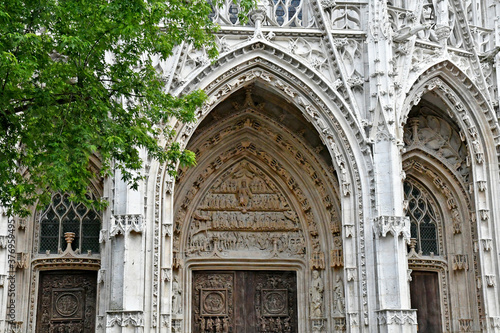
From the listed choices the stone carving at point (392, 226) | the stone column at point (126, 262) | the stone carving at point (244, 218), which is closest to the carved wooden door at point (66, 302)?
the stone column at point (126, 262)

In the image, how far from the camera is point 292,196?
1759 centimetres

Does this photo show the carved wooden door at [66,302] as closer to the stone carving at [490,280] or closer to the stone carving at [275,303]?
the stone carving at [275,303]

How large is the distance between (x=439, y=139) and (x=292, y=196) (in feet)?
13.9

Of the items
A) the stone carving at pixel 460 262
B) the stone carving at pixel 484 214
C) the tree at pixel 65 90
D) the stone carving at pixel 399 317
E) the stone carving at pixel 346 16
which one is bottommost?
the stone carving at pixel 399 317

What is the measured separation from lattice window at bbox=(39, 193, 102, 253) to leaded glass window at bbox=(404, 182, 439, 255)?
810 cm

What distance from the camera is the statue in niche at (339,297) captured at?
51.8 ft

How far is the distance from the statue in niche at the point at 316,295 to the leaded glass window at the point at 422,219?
298 cm

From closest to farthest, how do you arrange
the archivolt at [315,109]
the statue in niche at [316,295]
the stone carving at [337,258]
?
the archivolt at [315,109] < the stone carving at [337,258] < the statue in niche at [316,295]

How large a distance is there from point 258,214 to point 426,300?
4.84 metres

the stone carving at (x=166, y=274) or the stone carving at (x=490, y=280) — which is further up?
the stone carving at (x=166, y=274)

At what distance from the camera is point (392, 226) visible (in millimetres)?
14367

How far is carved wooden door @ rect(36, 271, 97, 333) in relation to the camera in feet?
51.4

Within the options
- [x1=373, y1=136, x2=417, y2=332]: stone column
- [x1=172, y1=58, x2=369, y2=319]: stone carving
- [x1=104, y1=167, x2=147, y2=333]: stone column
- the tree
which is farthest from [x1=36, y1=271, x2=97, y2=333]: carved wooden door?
[x1=373, y1=136, x2=417, y2=332]: stone column

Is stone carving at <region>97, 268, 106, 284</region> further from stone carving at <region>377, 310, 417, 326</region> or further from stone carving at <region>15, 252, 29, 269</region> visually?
stone carving at <region>377, 310, 417, 326</region>
